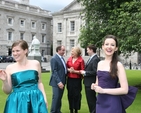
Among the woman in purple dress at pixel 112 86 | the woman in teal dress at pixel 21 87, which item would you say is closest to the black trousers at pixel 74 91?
the woman in teal dress at pixel 21 87

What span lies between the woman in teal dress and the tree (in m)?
6.56

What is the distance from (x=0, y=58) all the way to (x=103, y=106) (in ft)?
140

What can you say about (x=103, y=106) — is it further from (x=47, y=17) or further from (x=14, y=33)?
(x=47, y=17)

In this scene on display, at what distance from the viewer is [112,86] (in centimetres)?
380

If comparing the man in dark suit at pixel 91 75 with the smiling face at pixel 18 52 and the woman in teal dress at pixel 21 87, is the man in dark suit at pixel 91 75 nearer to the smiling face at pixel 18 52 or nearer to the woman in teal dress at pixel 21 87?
the woman in teal dress at pixel 21 87

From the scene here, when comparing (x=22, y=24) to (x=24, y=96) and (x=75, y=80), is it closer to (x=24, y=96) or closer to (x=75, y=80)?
(x=75, y=80)

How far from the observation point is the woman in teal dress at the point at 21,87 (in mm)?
3908

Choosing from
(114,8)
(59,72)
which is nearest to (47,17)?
(114,8)

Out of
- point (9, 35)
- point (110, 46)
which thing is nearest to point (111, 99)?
point (110, 46)

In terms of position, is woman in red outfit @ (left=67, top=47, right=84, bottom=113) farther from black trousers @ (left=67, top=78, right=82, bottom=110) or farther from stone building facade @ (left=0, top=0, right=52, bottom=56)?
stone building facade @ (left=0, top=0, right=52, bottom=56)

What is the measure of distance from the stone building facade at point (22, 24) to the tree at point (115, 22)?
40399 millimetres

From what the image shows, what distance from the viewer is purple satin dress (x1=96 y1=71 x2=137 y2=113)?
376cm

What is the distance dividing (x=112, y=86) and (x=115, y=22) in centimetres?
864

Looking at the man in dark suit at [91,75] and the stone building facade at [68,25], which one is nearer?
the man in dark suit at [91,75]
